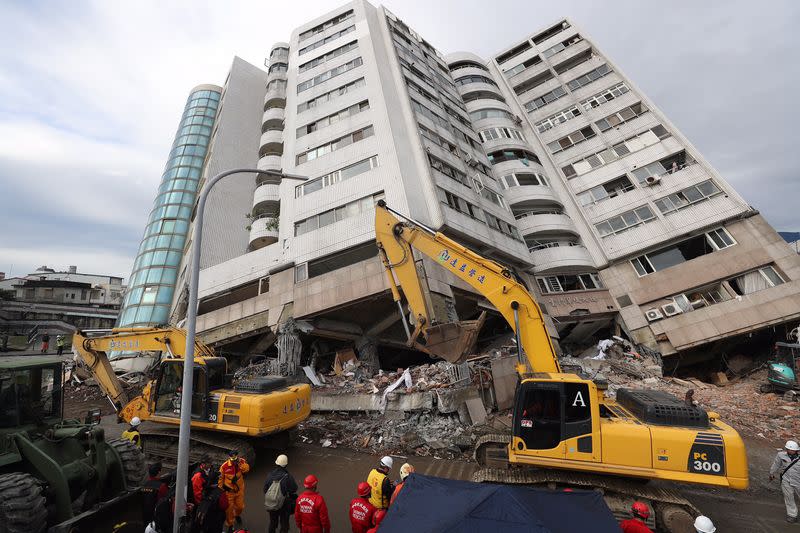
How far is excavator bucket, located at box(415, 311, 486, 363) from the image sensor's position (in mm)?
7500

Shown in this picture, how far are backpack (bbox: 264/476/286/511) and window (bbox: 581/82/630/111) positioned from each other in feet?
113

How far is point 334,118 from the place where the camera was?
2322cm

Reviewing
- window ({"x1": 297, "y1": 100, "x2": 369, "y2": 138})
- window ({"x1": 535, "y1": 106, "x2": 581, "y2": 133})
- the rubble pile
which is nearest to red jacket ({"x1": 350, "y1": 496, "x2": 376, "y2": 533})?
the rubble pile

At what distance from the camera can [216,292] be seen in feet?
63.9

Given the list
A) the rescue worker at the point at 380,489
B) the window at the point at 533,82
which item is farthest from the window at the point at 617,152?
the rescue worker at the point at 380,489

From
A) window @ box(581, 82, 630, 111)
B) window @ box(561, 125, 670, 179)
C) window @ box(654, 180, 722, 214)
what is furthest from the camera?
window @ box(581, 82, 630, 111)

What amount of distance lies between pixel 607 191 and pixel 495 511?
28116 millimetres

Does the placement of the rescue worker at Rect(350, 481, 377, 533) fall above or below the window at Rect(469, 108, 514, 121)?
below

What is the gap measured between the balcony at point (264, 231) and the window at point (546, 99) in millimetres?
25971

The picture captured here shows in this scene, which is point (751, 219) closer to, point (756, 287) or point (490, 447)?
point (756, 287)

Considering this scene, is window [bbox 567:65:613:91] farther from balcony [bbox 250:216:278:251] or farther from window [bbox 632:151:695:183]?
balcony [bbox 250:216:278:251]

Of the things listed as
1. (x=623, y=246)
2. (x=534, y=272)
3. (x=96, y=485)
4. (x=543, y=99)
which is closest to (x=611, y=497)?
(x=96, y=485)

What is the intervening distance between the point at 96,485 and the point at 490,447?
7212mm

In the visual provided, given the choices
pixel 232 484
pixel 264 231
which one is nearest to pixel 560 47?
pixel 264 231
